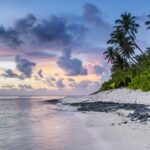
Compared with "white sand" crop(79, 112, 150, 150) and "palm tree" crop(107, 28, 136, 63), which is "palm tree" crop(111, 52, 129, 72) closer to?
"palm tree" crop(107, 28, 136, 63)

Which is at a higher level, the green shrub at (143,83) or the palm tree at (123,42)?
the palm tree at (123,42)

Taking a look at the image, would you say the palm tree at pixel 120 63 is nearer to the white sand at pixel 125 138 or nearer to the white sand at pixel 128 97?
the white sand at pixel 128 97

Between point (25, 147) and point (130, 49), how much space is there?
67.7 m

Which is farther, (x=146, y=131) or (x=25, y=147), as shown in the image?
(x=146, y=131)

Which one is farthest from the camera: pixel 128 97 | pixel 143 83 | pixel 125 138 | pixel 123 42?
pixel 123 42

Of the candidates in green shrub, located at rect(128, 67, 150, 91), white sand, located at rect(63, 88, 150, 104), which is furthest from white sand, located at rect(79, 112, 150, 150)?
green shrub, located at rect(128, 67, 150, 91)

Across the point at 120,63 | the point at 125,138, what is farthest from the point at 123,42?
the point at 125,138

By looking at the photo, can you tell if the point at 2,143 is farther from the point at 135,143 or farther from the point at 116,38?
the point at 116,38

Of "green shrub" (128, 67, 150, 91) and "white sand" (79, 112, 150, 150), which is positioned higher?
"green shrub" (128, 67, 150, 91)

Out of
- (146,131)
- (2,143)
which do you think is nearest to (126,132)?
(146,131)

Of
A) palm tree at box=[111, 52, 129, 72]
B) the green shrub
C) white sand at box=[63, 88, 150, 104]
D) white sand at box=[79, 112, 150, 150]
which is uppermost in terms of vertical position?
palm tree at box=[111, 52, 129, 72]

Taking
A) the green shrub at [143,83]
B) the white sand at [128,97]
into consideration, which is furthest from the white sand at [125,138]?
the green shrub at [143,83]

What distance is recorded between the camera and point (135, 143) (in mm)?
13836

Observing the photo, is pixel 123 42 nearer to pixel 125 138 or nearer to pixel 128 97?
pixel 128 97
